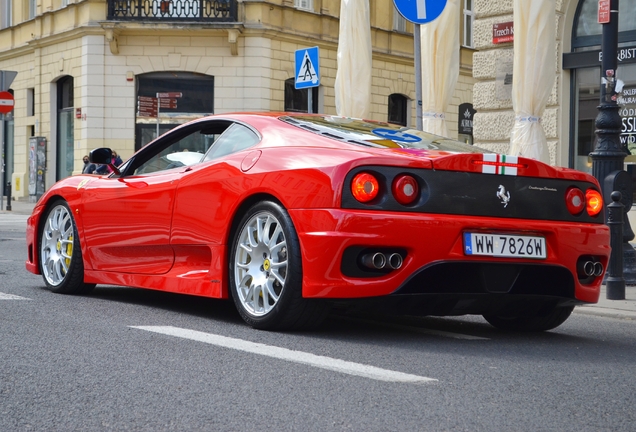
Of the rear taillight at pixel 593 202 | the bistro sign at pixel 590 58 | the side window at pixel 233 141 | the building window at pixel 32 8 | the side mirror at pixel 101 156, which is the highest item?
the building window at pixel 32 8

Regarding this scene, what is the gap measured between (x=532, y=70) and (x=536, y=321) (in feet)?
16.9

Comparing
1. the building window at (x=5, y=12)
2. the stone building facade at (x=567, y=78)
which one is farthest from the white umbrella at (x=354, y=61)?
the building window at (x=5, y=12)

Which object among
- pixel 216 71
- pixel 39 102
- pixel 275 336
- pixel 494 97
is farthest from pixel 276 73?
pixel 275 336

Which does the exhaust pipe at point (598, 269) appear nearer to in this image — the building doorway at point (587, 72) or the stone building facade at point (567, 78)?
the stone building facade at point (567, 78)

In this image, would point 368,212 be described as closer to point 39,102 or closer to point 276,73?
point 276,73

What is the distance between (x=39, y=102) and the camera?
3288 cm

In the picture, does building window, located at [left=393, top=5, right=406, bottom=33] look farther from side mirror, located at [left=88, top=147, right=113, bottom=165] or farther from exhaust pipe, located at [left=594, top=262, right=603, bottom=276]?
exhaust pipe, located at [left=594, top=262, right=603, bottom=276]

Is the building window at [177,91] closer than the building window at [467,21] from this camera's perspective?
Yes

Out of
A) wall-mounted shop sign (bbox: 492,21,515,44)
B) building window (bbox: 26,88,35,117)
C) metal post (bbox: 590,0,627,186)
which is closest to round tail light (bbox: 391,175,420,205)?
metal post (bbox: 590,0,627,186)

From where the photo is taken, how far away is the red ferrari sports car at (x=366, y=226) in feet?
16.4

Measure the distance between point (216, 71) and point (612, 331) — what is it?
79.1 feet

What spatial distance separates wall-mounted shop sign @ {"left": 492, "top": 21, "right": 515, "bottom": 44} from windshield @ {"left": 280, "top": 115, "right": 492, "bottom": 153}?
26.2 feet

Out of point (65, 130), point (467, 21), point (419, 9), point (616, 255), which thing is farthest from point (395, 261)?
point (467, 21)

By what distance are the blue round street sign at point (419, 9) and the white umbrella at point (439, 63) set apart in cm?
317
